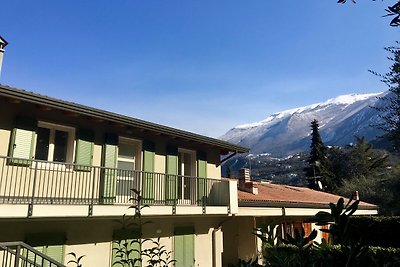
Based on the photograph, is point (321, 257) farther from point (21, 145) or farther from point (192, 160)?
point (192, 160)

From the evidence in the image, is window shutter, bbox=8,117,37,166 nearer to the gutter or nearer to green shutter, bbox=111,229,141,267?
green shutter, bbox=111,229,141,267

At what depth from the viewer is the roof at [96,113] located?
28.6 ft

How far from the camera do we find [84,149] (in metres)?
10.4

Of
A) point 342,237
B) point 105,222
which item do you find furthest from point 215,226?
point 342,237

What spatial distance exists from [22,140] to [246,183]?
11353mm

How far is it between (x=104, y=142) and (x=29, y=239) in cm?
358

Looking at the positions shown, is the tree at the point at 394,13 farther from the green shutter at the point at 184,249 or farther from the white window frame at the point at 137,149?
the green shutter at the point at 184,249

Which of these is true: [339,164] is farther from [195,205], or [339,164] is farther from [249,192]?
[195,205]

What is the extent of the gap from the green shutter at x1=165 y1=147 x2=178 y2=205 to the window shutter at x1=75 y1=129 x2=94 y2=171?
2.65 m

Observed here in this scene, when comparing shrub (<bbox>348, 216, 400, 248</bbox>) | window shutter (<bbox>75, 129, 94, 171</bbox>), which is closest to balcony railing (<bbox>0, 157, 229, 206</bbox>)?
window shutter (<bbox>75, 129, 94, 171</bbox>)

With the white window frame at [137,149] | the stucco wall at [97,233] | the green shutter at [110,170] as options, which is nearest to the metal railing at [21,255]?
the stucco wall at [97,233]

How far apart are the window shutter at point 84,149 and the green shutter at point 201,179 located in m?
4.17

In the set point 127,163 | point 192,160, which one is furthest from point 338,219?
point 192,160

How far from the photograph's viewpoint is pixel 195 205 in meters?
12.4
